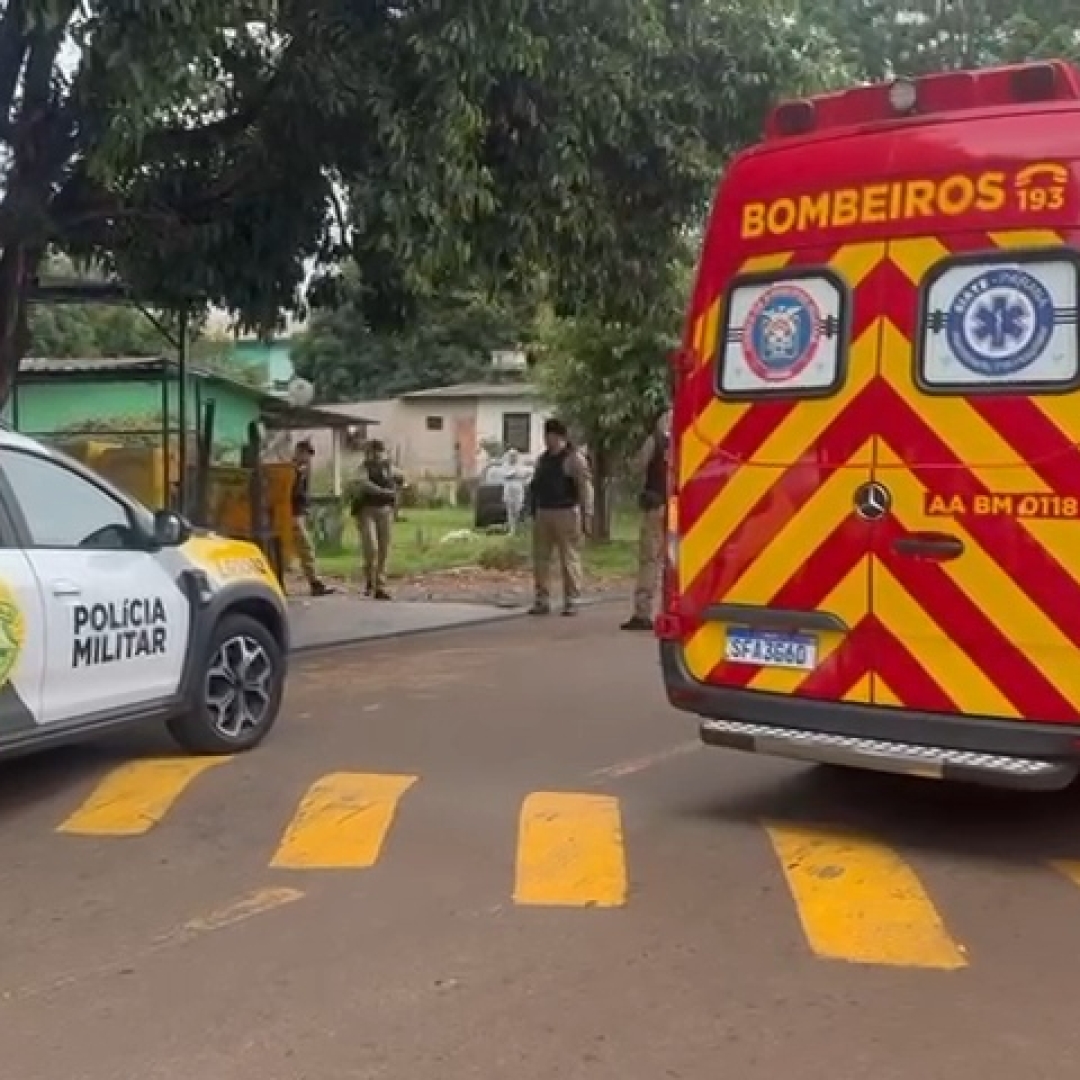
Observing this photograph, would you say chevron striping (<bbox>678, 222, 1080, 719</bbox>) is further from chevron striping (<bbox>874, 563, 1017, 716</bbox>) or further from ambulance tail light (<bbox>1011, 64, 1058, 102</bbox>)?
ambulance tail light (<bbox>1011, 64, 1058, 102</bbox>)

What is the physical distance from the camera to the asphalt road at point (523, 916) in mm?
4398

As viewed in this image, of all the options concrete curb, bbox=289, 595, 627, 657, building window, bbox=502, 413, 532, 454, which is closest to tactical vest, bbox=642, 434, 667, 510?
concrete curb, bbox=289, 595, 627, 657

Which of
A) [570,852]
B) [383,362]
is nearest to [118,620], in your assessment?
[570,852]

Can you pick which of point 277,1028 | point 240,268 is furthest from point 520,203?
point 277,1028

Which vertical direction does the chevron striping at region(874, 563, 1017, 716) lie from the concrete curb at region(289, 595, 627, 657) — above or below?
above

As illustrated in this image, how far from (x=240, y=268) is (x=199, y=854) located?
6.26m

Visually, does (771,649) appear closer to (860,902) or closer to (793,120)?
(860,902)

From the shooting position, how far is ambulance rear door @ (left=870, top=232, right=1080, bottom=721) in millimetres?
5914

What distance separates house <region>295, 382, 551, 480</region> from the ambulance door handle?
134ft

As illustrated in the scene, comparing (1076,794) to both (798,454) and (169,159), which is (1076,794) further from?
(169,159)

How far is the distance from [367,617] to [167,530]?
24.1ft

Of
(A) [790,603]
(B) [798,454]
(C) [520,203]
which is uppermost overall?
(C) [520,203]

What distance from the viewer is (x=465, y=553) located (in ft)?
77.2

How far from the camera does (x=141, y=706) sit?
25.0 ft
